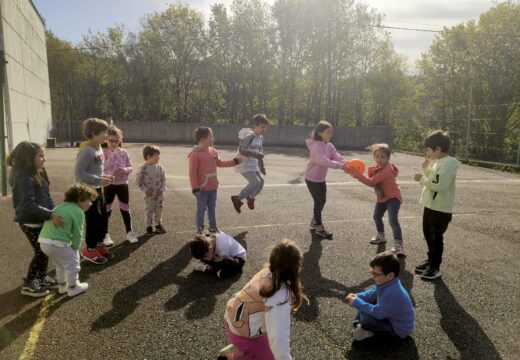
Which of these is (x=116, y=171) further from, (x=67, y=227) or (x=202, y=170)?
(x=67, y=227)

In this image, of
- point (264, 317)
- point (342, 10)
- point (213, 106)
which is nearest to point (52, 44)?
point (213, 106)

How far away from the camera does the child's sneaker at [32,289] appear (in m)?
4.21

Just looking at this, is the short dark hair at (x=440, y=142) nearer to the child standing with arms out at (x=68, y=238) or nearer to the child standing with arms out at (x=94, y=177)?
the child standing with arms out at (x=68, y=238)

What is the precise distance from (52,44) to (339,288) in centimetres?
3685

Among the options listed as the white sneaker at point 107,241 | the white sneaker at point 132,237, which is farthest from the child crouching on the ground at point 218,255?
the white sneaker at point 107,241

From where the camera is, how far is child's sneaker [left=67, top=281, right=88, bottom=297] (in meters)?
4.23

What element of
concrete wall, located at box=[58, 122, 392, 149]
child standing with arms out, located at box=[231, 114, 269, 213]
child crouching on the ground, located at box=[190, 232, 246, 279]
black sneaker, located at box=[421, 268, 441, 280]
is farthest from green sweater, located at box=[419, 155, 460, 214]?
concrete wall, located at box=[58, 122, 392, 149]

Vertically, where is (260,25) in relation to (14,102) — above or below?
above

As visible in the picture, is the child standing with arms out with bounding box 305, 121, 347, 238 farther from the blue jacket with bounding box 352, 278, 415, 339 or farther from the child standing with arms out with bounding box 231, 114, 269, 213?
the blue jacket with bounding box 352, 278, 415, 339

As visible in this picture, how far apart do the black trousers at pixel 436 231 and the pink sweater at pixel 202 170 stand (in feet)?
10.1

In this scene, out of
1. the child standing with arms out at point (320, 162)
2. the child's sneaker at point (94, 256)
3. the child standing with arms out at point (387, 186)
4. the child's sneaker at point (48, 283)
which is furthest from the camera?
the child standing with arms out at point (320, 162)

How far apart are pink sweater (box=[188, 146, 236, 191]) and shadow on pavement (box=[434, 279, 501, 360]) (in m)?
3.45

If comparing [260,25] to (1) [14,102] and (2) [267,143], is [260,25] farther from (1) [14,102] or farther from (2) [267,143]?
(1) [14,102]

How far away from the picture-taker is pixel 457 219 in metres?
8.02
